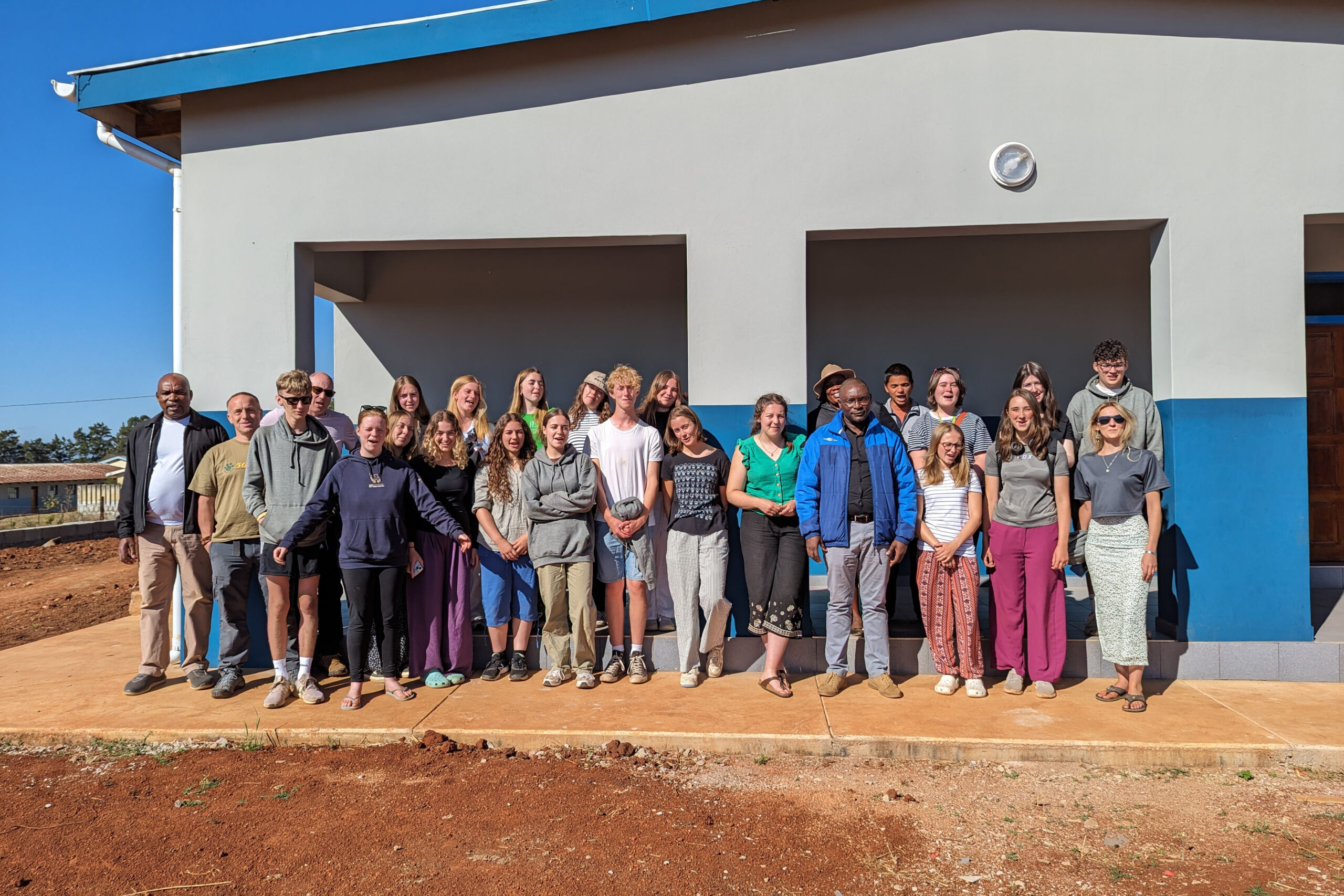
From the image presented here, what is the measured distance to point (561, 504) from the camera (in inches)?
198

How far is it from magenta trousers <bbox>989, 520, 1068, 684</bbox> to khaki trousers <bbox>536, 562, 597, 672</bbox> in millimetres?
2399

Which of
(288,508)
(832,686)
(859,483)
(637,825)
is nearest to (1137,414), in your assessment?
(859,483)

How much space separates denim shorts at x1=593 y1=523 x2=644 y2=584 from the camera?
17.1 feet

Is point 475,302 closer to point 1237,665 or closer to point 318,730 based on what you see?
point 318,730

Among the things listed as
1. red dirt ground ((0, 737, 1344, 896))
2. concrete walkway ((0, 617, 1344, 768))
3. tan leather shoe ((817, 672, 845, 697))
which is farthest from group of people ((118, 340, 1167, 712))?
red dirt ground ((0, 737, 1344, 896))

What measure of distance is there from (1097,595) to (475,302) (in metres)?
6.30

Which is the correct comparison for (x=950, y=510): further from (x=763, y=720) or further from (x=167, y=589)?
(x=167, y=589)

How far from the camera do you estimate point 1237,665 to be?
17.2 ft

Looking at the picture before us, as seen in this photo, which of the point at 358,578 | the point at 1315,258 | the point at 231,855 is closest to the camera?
the point at 231,855

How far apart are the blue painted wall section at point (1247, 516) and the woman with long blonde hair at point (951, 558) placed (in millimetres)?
1446

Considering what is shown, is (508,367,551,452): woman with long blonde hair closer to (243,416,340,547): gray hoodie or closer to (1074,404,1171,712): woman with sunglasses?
(243,416,340,547): gray hoodie

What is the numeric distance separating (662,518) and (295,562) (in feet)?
7.24

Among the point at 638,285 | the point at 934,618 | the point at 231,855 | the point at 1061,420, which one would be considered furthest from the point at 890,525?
the point at 638,285

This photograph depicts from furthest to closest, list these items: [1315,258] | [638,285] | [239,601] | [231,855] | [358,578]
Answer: [638,285] → [1315,258] → [239,601] → [358,578] → [231,855]
